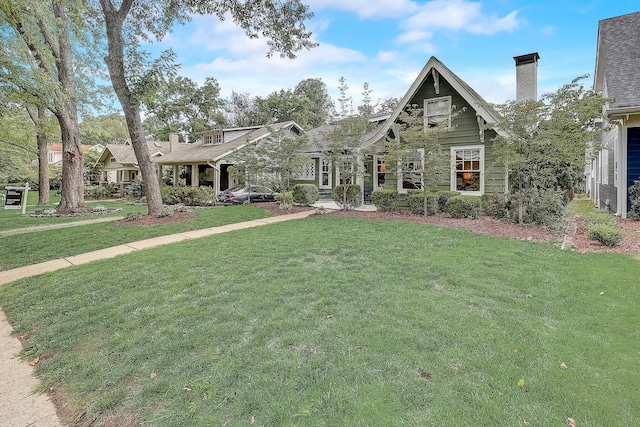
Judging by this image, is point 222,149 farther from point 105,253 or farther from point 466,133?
point 105,253

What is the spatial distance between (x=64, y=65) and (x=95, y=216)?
6.71 m

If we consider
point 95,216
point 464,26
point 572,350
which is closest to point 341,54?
point 464,26

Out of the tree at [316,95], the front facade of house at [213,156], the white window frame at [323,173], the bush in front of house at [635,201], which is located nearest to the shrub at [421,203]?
the bush in front of house at [635,201]

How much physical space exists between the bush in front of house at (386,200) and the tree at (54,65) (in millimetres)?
10473

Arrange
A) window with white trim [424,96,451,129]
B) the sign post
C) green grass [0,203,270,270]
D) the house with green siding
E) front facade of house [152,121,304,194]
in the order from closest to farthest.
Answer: green grass [0,203,270,270]
the house with green siding
window with white trim [424,96,451,129]
the sign post
front facade of house [152,121,304,194]

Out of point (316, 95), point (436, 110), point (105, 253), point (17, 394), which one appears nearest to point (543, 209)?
point (436, 110)

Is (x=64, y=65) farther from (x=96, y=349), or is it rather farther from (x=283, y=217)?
(x=96, y=349)

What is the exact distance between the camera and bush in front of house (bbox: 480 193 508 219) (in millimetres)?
10320

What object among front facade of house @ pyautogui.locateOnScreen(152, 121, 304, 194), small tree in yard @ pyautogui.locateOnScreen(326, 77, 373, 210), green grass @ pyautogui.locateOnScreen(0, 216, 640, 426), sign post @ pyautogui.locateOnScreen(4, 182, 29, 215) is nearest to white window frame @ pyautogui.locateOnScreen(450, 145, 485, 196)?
small tree in yard @ pyautogui.locateOnScreen(326, 77, 373, 210)

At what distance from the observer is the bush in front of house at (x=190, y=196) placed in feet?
64.7

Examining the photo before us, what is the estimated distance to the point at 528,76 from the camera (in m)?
13.6

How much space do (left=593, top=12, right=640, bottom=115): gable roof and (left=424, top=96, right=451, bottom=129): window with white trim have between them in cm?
474

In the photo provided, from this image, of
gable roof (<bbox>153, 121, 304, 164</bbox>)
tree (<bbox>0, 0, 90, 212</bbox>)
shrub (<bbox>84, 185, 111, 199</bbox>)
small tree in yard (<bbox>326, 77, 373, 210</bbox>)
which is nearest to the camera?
tree (<bbox>0, 0, 90, 212</bbox>)

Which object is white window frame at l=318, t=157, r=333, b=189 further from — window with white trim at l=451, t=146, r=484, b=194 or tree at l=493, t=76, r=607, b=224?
tree at l=493, t=76, r=607, b=224
